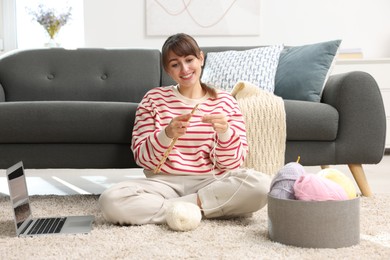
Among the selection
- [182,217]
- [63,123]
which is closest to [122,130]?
[63,123]

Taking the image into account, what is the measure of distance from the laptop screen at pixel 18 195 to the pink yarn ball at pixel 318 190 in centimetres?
83

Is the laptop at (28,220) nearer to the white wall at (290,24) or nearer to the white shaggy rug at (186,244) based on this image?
the white shaggy rug at (186,244)

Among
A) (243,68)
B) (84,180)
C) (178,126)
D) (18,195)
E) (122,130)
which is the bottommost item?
(84,180)

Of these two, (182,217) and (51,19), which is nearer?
(182,217)

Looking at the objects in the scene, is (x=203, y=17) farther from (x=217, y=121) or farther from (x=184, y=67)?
(x=217, y=121)

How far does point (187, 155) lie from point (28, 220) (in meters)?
0.56

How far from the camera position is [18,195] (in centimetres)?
183

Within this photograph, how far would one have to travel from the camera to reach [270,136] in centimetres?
240

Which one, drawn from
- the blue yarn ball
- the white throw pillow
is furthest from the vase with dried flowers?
the blue yarn ball

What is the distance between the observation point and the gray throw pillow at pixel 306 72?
270cm

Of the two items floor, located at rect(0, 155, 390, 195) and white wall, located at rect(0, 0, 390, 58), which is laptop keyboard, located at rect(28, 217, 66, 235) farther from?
white wall, located at rect(0, 0, 390, 58)

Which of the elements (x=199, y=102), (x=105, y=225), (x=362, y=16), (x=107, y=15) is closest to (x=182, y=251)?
(x=105, y=225)

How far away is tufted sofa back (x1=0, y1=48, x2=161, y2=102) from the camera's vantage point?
300cm

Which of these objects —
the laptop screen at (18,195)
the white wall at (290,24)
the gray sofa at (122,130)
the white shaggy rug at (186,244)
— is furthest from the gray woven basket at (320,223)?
the white wall at (290,24)
